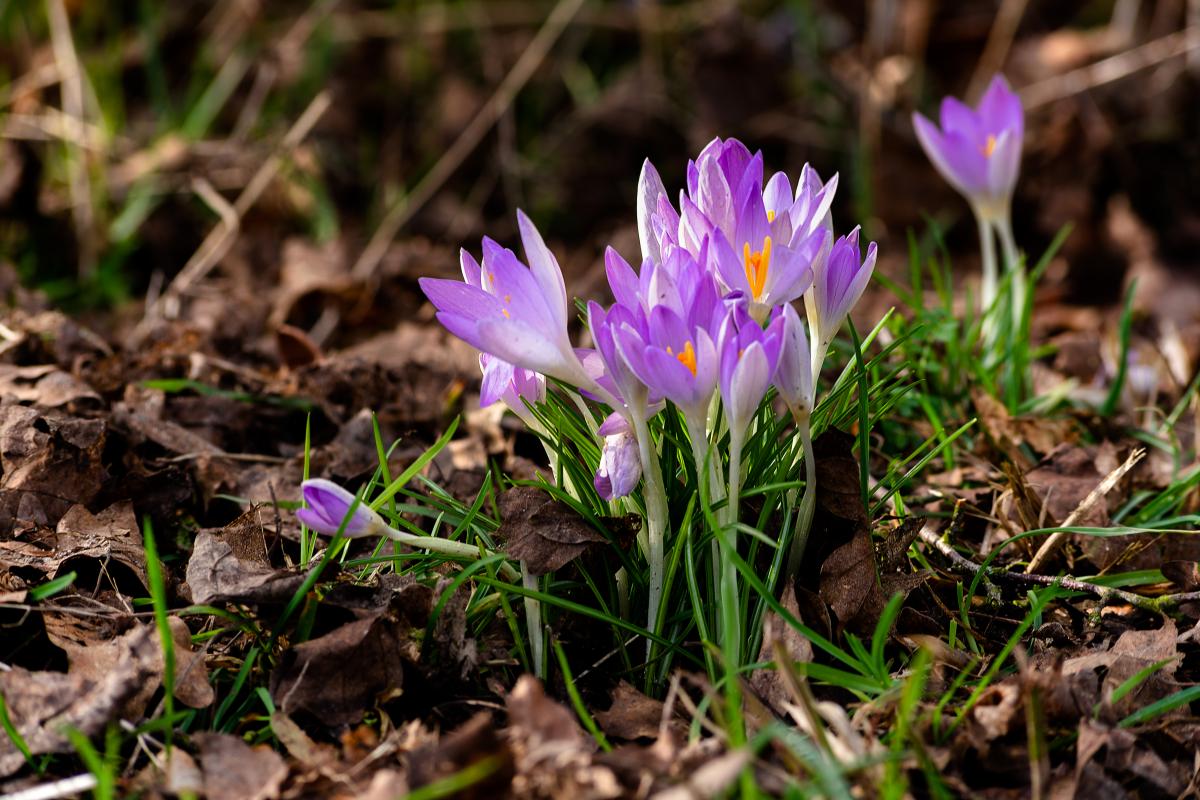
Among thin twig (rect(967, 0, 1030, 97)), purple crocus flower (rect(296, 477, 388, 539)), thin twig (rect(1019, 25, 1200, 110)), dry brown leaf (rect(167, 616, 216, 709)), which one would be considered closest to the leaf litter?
dry brown leaf (rect(167, 616, 216, 709))

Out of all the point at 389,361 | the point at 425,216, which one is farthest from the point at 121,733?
the point at 425,216

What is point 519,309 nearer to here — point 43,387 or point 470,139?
point 43,387

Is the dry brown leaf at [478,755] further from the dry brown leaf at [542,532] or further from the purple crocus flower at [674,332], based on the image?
the purple crocus flower at [674,332]

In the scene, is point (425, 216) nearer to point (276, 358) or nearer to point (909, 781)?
point (276, 358)

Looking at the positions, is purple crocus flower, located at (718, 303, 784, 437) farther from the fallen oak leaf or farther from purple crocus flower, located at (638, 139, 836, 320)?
the fallen oak leaf

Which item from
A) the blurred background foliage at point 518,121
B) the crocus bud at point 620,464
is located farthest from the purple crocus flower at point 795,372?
the blurred background foliage at point 518,121

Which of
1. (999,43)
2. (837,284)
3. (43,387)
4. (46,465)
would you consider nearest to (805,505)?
(837,284)
